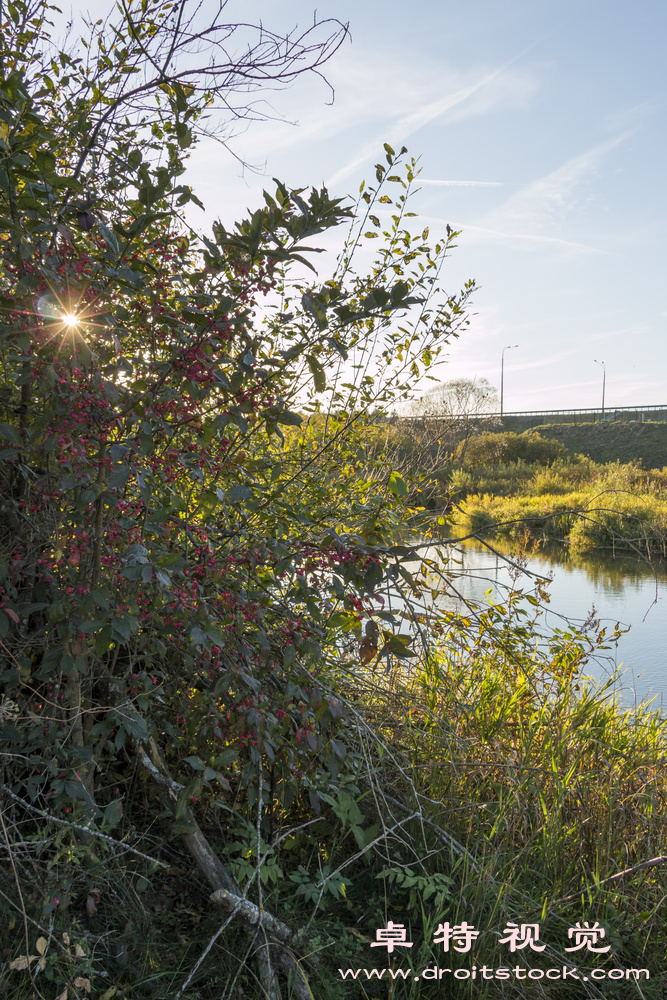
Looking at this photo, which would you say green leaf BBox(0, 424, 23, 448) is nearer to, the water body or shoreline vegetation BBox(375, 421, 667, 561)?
shoreline vegetation BBox(375, 421, 667, 561)

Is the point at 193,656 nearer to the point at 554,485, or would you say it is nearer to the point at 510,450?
the point at 554,485

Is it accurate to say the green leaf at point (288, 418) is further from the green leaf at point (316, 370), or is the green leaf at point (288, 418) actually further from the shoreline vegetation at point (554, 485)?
the shoreline vegetation at point (554, 485)

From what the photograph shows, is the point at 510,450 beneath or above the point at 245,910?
above

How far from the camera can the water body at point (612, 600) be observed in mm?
5316

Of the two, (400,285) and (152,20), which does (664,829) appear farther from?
(152,20)

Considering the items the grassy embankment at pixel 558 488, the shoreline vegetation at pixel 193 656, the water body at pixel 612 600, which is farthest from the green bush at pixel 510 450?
the shoreline vegetation at pixel 193 656

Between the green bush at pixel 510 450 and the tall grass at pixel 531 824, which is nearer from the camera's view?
the tall grass at pixel 531 824

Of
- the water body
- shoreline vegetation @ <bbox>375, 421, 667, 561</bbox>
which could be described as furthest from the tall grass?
shoreline vegetation @ <bbox>375, 421, 667, 561</bbox>

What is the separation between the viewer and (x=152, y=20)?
214 cm

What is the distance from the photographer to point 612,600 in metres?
8.77

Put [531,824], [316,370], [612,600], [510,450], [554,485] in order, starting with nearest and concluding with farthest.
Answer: [316,370] < [531,824] < [612,600] < [554,485] < [510,450]

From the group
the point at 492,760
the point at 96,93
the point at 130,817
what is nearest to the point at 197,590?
the point at 130,817

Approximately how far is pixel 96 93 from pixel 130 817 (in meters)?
2.30

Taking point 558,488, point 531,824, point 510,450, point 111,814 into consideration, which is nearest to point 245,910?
point 111,814
